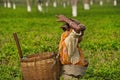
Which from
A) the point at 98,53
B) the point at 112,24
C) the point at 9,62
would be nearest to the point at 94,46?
the point at 98,53

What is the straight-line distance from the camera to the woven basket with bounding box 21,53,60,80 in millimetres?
7605

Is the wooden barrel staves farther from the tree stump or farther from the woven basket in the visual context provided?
the tree stump

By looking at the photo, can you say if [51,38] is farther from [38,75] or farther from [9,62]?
[38,75]

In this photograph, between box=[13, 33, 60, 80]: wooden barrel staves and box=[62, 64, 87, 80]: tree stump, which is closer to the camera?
box=[13, 33, 60, 80]: wooden barrel staves

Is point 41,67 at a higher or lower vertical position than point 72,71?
higher

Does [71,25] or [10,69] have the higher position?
[71,25]

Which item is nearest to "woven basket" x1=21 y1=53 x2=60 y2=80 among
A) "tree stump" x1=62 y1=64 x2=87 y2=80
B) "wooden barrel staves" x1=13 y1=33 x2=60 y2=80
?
"wooden barrel staves" x1=13 y1=33 x2=60 y2=80

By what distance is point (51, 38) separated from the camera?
1606cm

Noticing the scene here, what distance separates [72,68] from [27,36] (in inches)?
A: 384

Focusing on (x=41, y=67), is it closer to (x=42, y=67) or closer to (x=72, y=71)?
(x=42, y=67)

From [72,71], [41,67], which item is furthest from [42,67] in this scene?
[72,71]

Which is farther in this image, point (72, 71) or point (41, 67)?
point (72, 71)

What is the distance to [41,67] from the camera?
760cm

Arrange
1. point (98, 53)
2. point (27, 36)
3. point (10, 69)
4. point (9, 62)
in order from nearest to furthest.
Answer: point (10, 69) → point (9, 62) → point (98, 53) → point (27, 36)
